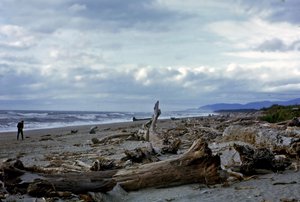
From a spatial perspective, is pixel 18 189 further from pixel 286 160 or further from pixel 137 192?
pixel 286 160

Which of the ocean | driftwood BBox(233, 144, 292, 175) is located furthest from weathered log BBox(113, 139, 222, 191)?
the ocean

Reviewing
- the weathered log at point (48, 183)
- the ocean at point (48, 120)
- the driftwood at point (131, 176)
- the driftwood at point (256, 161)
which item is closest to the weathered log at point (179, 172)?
the driftwood at point (131, 176)

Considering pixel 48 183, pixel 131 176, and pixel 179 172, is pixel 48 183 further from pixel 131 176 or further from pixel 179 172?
pixel 179 172

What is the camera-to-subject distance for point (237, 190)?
21.4 ft

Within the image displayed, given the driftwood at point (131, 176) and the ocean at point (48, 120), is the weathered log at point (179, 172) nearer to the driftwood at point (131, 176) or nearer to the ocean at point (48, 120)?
the driftwood at point (131, 176)

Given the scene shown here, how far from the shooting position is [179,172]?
23.1ft

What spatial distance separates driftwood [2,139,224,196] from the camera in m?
6.64

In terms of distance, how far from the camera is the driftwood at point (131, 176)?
6.64m

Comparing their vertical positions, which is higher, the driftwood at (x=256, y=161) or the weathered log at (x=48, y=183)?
the driftwood at (x=256, y=161)

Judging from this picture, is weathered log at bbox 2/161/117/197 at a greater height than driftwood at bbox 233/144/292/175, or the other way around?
driftwood at bbox 233/144/292/175

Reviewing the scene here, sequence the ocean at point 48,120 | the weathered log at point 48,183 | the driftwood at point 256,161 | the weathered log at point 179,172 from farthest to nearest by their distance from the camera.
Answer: the ocean at point 48,120 < the driftwood at point 256,161 < the weathered log at point 179,172 < the weathered log at point 48,183

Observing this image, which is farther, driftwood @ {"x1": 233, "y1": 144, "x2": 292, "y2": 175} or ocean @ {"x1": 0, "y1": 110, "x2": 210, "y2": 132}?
ocean @ {"x1": 0, "y1": 110, "x2": 210, "y2": 132}

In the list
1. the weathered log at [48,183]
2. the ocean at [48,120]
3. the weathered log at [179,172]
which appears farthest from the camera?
the ocean at [48,120]

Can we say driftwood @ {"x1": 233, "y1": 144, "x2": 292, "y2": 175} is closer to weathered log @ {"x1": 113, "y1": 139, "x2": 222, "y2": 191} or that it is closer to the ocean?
weathered log @ {"x1": 113, "y1": 139, "x2": 222, "y2": 191}
